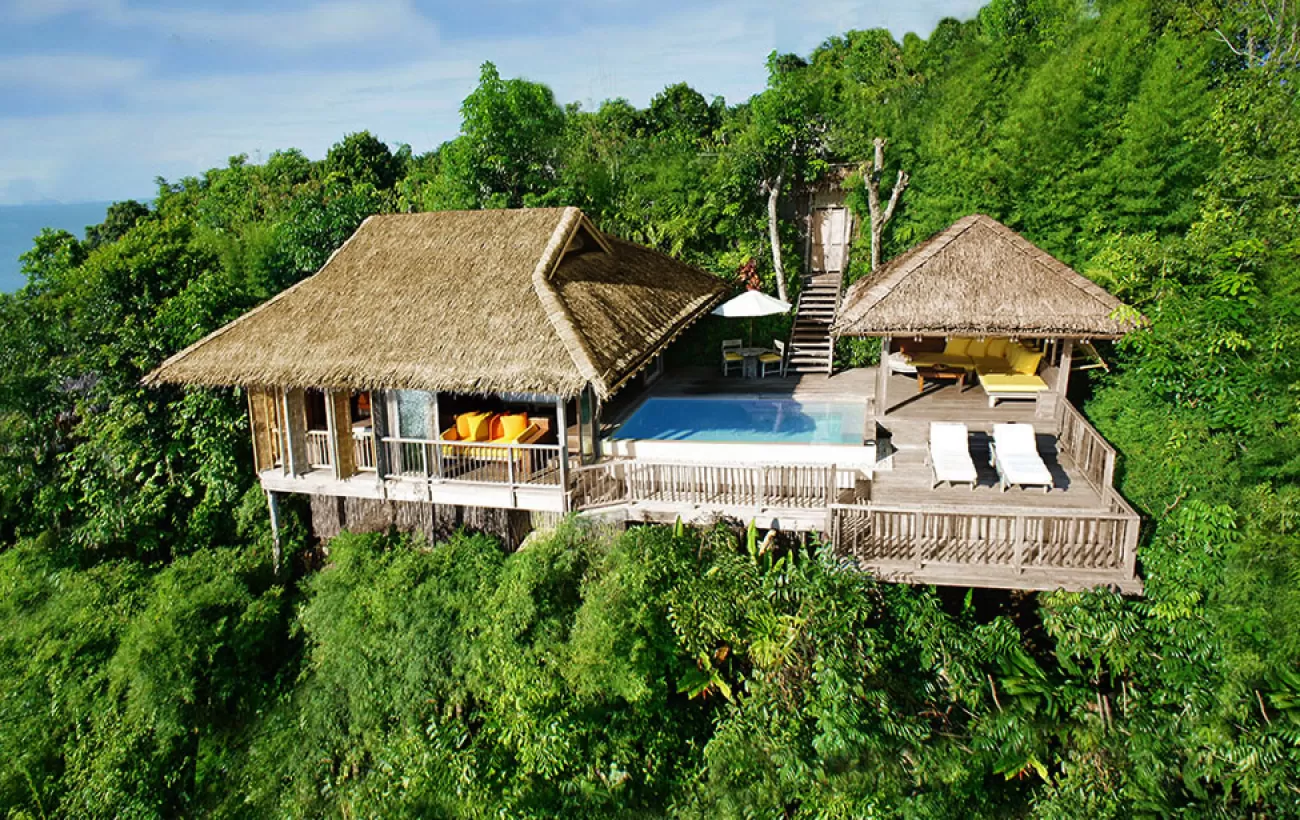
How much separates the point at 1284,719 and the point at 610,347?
8.53m

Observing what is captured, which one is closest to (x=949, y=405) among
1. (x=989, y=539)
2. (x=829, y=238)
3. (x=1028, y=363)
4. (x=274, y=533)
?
(x=1028, y=363)

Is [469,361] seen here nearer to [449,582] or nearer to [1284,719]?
[449,582]

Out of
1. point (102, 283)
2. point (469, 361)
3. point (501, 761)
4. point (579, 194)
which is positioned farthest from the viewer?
point (579, 194)

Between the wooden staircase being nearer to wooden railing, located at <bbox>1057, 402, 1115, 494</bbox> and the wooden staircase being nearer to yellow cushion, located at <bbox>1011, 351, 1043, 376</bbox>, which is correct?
yellow cushion, located at <bbox>1011, 351, 1043, 376</bbox>

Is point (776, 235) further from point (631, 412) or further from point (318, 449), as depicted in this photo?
Answer: point (318, 449)

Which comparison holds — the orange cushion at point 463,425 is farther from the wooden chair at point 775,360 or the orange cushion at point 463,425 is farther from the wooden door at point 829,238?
the wooden door at point 829,238

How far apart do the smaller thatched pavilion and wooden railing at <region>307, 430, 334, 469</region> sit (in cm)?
831

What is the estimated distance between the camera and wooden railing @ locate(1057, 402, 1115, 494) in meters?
9.66

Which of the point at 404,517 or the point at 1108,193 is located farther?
the point at 1108,193

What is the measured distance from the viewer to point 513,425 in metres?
12.1

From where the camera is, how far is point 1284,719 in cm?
747

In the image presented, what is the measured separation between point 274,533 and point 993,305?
12.4 metres

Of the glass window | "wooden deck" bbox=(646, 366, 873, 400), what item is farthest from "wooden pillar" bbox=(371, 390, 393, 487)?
"wooden deck" bbox=(646, 366, 873, 400)

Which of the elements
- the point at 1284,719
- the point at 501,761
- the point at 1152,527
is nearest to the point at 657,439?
the point at 501,761
